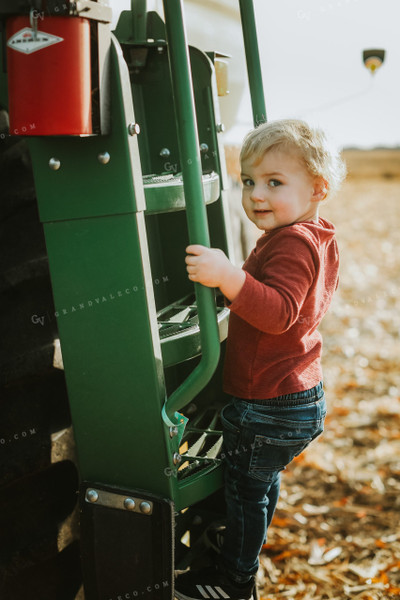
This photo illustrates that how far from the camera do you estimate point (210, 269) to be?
1438 mm

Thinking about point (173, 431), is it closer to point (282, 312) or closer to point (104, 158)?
point (282, 312)

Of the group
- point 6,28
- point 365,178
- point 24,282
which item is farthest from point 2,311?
point 365,178

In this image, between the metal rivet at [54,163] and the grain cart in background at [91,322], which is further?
the metal rivet at [54,163]

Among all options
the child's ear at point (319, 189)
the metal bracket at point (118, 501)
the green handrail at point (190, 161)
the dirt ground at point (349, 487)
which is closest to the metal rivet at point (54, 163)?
the green handrail at point (190, 161)

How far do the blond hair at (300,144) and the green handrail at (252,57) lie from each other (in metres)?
0.33

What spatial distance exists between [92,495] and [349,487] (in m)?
1.69

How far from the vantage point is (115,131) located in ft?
4.61

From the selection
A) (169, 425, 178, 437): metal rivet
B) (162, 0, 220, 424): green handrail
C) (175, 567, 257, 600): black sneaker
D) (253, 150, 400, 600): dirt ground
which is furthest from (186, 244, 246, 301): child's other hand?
(253, 150, 400, 600): dirt ground

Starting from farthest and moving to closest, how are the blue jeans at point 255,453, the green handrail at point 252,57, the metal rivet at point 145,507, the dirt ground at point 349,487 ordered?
the dirt ground at point 349,487, the green handrail at point 252,57, the blue jeans at point 255,453, the metal rivet at point 145,507

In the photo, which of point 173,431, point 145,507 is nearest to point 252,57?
point 173,431

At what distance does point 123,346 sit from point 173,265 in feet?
2.02

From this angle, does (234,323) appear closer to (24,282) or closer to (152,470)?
(152,470)

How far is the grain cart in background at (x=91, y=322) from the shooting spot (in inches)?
51.5

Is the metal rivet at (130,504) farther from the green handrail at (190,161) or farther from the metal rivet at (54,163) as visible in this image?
the metal rivet at (54,163)
